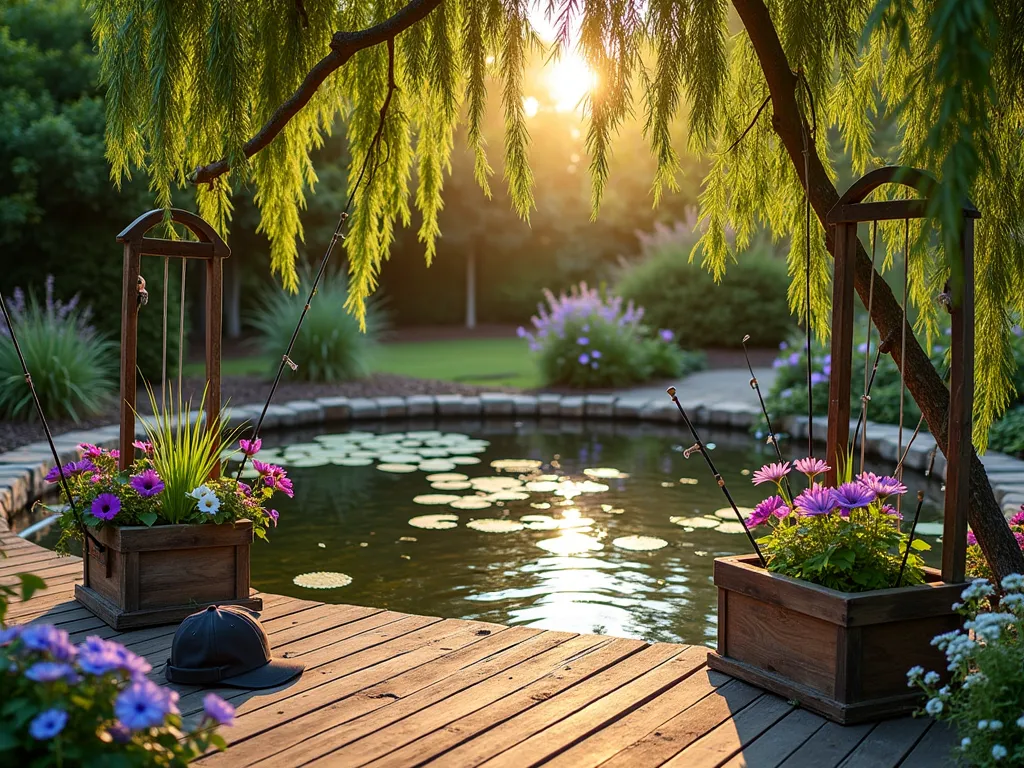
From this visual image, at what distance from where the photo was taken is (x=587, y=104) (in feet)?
10.0

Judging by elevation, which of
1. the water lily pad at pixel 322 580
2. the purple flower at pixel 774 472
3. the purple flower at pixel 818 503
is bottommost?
the water lily pad at pixel 322 580

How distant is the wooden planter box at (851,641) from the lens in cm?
244

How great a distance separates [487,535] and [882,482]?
115 inches

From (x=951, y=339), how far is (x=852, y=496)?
44cm

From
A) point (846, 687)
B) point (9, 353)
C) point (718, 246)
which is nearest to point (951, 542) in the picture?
point (846, 687)

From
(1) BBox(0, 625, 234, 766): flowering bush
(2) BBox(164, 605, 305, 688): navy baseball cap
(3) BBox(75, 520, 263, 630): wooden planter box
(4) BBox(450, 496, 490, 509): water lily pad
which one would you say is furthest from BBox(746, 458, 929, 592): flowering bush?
(4) BBox(450, 496, 490, 509): water lily pad

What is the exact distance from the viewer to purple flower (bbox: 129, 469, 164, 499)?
3.19m

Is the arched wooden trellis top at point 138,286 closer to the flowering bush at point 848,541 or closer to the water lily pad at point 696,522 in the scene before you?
the flowering bush at point 848,541

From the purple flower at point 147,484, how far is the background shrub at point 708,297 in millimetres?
11197

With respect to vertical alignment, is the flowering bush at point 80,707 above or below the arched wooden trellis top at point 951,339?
below

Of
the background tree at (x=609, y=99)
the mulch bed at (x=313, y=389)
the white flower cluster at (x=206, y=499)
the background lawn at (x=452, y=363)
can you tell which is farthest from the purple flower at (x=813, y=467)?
the background lawn at (x=452, y=363)

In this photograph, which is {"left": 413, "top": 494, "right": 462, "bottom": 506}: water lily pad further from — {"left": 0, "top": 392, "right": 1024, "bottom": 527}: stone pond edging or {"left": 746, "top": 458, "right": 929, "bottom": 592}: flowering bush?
{"left": 746, "top": 458, "right": 929, "bottom": 592}: flowering bush

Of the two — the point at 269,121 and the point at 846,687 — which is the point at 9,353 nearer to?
the point at 269,121

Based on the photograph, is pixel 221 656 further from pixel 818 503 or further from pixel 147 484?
pixel 818 503
